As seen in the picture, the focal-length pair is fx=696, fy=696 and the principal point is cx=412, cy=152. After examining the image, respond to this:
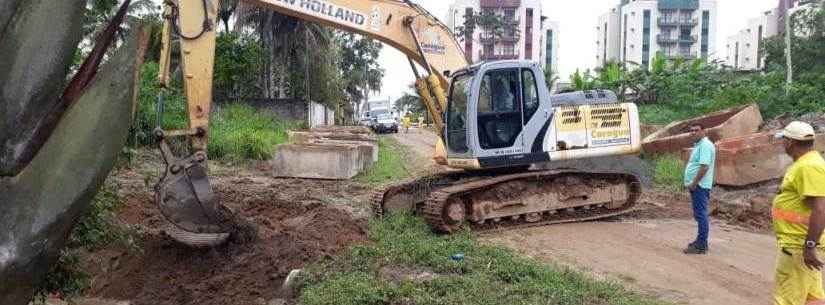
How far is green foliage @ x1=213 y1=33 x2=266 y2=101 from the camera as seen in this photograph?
27.1 m

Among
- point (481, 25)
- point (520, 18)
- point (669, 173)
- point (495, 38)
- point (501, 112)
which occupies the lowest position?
point (669, 173)

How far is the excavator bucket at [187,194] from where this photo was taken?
6.30m

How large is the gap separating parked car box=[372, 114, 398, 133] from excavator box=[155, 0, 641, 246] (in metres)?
31.1

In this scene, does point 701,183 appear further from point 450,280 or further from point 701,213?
point 450,280

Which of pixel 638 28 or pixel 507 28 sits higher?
pixel 638 28

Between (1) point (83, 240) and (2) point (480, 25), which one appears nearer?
(1) point (83, 240)

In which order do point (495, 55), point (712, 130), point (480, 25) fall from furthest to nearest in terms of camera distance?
point (495, 55)
point (480, 25)
point (712, 130)

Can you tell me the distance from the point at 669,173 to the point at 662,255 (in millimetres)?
6894

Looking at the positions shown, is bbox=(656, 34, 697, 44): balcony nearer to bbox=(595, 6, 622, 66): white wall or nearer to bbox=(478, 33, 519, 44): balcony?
bbox=(595, 6, 622, 66): white wall

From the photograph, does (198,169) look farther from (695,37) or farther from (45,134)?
(695,37)

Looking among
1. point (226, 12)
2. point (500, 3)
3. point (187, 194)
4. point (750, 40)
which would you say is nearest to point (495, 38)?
point (500, 3)

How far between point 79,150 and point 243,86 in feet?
98.9

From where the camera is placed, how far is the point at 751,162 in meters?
12.7

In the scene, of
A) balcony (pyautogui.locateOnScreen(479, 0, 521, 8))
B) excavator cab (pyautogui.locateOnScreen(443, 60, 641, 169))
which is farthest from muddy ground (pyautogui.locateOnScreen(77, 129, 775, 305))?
balcony (pyautogui.locateOnScreen(479, 0, 521, 8))
